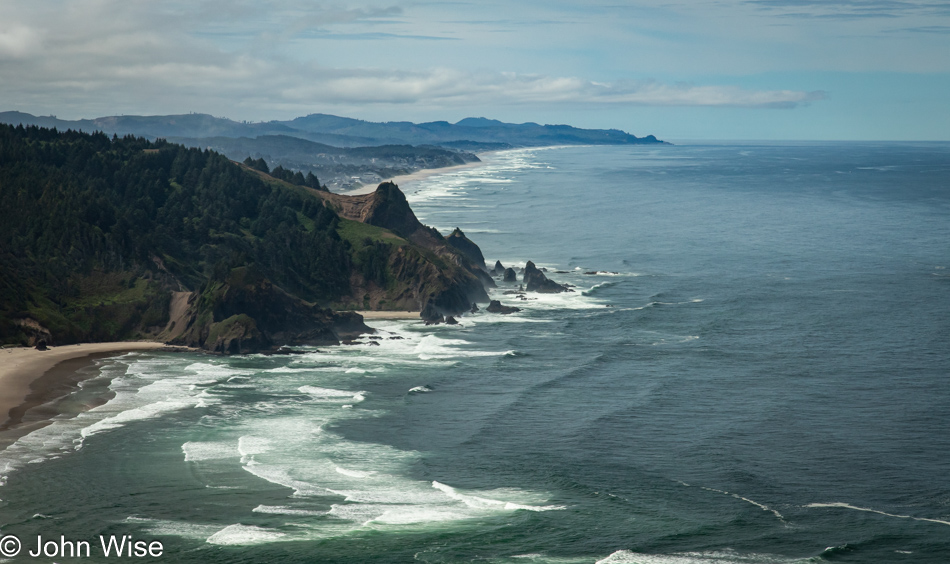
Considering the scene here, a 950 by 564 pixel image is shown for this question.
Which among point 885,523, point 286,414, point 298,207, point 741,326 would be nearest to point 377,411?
point 286,414

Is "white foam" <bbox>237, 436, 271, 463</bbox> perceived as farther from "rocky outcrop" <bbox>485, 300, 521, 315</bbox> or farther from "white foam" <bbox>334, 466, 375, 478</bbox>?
"rocky outcrop" <bbox>485, 300, 521, 315</bbox>

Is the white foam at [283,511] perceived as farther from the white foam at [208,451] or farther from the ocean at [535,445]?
the white foam at [208,451]

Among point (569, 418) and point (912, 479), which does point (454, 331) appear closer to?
point (569, 418)

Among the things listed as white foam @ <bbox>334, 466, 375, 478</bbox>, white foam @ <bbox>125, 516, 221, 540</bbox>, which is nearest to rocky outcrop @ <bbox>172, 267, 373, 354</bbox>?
white foam @ <bbox>334, 466, 375, 478</bbox>

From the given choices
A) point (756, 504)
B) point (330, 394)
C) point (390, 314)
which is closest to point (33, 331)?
point (330, 394)

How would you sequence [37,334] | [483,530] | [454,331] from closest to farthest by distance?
[483,530], [37,334], [454,331]

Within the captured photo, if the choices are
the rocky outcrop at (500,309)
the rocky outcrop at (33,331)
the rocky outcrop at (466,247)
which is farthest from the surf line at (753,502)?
the rocky outcrop at (466,247)
